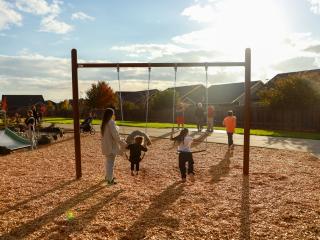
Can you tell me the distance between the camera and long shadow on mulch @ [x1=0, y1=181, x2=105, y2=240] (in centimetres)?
550

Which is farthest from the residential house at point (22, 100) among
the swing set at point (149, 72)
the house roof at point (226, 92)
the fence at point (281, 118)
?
the swing set at point (149, 72)

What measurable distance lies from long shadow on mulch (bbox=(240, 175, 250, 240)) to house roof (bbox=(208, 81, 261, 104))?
146ft

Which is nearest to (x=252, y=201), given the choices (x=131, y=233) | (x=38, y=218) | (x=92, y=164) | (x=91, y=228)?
(x=131, y=233)

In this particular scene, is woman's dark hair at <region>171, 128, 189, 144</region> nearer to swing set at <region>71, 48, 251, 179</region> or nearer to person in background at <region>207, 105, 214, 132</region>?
swing set at <region>71, 48, 251, 179</region>

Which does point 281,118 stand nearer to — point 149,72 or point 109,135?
point 149,72

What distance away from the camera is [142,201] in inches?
285

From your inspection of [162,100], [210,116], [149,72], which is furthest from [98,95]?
[149,72]

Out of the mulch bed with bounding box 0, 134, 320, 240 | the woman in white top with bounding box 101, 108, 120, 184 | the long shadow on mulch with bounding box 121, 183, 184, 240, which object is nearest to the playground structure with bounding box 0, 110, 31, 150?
the mulch bed with bounding box 0, 134, 320, 240

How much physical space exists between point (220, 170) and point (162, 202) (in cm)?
389

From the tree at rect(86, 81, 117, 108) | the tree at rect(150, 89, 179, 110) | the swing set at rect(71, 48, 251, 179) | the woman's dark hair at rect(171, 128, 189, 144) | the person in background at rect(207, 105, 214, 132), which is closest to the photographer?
the woman's dark hair at rect(171, 128, 189, 144)

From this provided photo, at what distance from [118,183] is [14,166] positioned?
15.9 ft

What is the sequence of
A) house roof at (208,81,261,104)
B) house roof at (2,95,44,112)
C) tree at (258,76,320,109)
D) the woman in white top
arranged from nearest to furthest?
the woman in white top < tree at (258,76,320,109) < house roof at (208,81,261,104) < house roof at (2,95,44,112)

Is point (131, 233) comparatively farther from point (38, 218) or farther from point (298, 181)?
point (298, 181)

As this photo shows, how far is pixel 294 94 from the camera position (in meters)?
28.8
